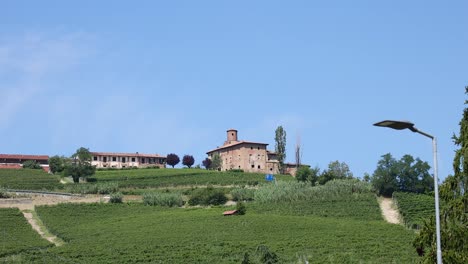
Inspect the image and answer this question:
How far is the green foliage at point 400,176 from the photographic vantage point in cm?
8244

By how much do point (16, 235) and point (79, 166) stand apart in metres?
49.3

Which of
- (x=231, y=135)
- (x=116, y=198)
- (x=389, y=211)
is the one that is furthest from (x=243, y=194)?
(x=231, y=135)

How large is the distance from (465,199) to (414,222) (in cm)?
4468

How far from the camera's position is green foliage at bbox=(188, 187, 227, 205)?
288 feet

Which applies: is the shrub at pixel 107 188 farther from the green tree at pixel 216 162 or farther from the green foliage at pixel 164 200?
the green tree at pixel 216 162

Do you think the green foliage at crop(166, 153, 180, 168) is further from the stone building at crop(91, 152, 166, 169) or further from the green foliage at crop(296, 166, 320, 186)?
the green foliage at crop(296, 166, 320, 186)

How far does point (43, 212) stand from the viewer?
255 ft

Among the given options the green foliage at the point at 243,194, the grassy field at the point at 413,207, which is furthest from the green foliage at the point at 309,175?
the grassy field at the point at 413,207

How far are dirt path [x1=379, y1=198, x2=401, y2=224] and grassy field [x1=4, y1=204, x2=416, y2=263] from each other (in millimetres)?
4234

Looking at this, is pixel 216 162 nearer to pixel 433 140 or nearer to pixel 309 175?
pixel 309 175

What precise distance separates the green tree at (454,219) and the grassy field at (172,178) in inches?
3279

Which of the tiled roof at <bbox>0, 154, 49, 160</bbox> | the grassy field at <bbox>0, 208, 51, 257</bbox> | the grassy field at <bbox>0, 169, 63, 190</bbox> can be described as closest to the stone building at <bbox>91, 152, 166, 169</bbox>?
the tiled roof at <bbox>0, 154, 49, 160</bbox>

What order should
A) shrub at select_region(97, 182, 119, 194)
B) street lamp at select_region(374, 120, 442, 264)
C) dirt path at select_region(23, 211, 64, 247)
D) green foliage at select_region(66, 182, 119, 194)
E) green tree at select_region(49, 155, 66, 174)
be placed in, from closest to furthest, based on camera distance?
street lamp at select_region(374, 120, 442, 264) → dirt path at select_region(23, 211, 64, 247) → shrub at select_region(97, 182, 119, 194) → green foliage at select_region(66, 182, 119, 194) → green tree at select_region(49, 155, 66, 174)

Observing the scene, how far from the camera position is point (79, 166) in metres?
112
